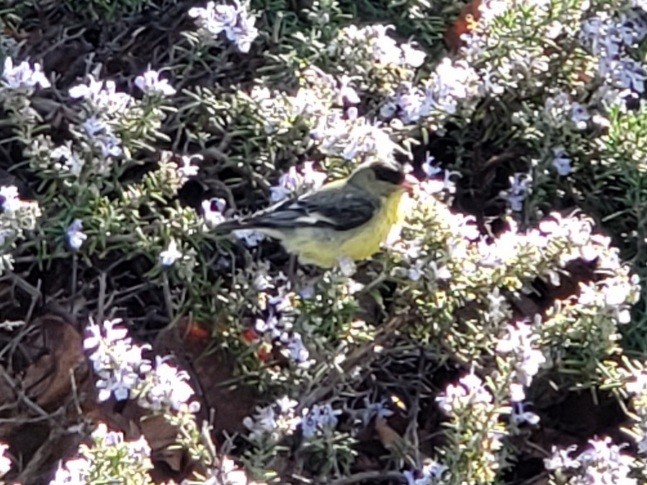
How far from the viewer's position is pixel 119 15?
4.28 m

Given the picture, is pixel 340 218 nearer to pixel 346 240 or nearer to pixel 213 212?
pixel 346 240

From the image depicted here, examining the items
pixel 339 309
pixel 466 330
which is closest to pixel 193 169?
pixel 339 309

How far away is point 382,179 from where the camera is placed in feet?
13.0

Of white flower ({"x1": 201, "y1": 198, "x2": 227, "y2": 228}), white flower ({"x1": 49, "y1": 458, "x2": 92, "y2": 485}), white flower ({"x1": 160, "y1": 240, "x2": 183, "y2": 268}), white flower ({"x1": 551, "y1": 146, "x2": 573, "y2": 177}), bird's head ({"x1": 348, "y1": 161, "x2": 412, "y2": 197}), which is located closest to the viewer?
white flower ({"x1": 49, "y1": 458, "x2": 92, "y2": 485})

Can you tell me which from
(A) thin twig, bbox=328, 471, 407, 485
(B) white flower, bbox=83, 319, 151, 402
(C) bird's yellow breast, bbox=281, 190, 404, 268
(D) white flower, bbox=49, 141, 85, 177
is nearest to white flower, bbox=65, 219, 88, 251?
(D) white flower, bbox=49, 141, 85, 177

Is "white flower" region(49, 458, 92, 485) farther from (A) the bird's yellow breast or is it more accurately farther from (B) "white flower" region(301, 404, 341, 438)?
(A) the bird's yellow breast

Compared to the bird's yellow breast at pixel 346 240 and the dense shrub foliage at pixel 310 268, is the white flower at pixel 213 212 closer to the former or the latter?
the dense shrub foliage at pixel 310 268

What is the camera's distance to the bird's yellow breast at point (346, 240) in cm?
393

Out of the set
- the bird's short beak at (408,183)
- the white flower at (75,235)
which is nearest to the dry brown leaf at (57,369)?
the white flower at (75,235)

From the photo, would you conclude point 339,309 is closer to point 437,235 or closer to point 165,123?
point 437,235

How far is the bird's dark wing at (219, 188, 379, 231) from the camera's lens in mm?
3779

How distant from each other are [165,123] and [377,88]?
2.06 feet

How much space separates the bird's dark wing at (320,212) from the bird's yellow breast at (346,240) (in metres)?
0.03

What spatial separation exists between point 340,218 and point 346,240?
109 millimetres
